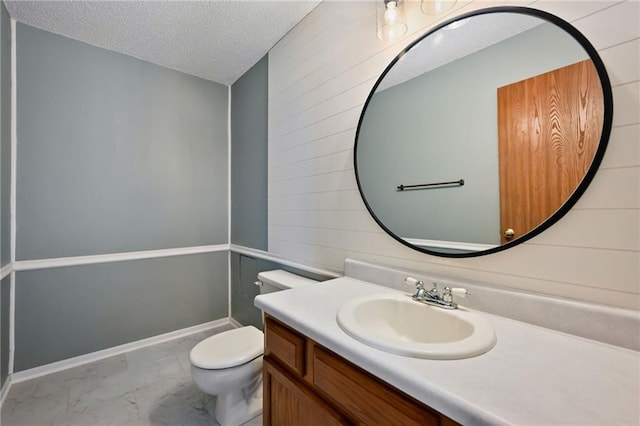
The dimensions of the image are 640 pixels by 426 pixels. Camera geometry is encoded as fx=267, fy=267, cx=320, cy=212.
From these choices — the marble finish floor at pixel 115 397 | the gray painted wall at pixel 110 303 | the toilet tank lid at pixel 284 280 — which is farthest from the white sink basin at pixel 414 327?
the gray painted wall at pixel 110 303

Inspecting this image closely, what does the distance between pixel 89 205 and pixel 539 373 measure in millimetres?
2720

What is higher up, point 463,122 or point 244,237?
point 463,122

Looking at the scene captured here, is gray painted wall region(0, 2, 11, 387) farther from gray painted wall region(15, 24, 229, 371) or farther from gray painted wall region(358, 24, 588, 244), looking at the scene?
gray painted wall region(358, 24, 588, 244)

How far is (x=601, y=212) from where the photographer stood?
0.73 m

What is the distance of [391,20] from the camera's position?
1.19 metres

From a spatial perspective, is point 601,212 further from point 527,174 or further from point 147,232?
point 147,232

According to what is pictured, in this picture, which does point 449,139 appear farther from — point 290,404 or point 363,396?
point 290,404

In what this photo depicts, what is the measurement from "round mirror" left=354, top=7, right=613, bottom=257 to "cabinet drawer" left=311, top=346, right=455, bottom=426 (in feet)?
1.91

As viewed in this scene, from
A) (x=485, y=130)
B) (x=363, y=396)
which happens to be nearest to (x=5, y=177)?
(x=363, y=396)

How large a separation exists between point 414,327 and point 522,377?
431 millimetres

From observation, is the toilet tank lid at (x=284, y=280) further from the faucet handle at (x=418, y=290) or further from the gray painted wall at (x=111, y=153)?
the gray painted wall at (x=111, y=153)

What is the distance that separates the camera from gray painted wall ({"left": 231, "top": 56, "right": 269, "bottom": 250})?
228 centimetres

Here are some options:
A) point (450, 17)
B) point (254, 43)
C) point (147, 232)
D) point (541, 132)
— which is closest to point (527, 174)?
point (541, 132)

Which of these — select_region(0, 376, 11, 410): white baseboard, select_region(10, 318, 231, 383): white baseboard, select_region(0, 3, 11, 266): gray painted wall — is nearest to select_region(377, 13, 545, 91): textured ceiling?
select_region(0, 3, 11, 266): gray painted wall
